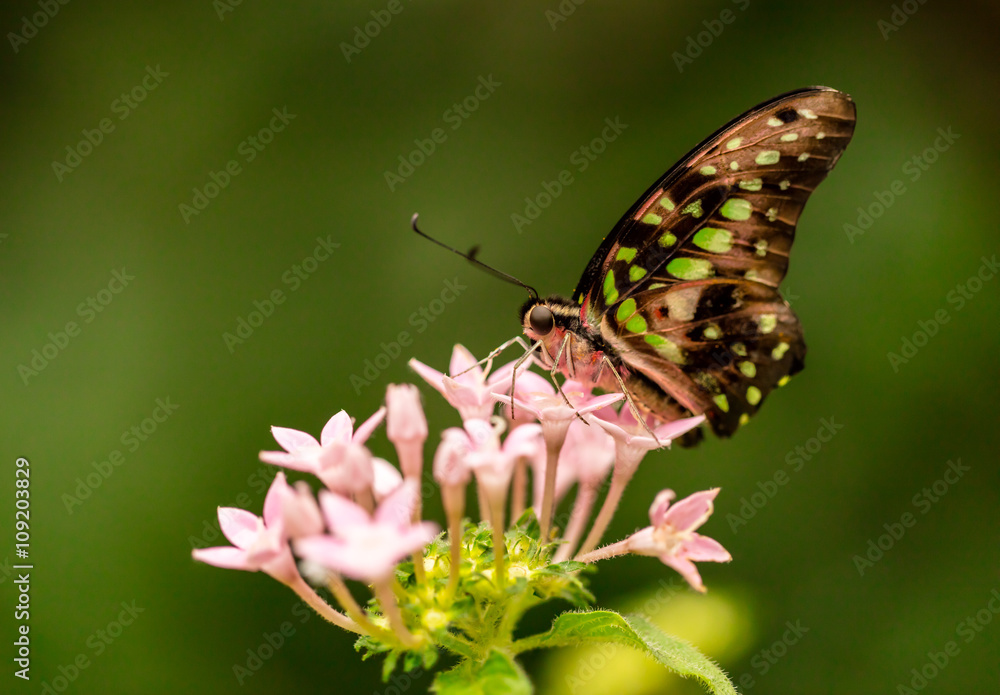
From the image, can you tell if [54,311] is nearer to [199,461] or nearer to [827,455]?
[199,461]

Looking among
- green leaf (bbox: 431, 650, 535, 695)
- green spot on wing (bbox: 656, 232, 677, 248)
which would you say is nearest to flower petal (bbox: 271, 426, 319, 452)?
green leaf (bbox: 431, 650, 535, 695)

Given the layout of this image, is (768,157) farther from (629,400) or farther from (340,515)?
(340,515)

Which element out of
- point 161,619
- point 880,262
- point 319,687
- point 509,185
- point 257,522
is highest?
point 880,262

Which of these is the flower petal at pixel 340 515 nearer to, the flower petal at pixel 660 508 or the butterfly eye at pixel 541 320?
the flower petal at pixel 660 508

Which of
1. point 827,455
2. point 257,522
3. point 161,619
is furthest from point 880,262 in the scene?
point 161,619

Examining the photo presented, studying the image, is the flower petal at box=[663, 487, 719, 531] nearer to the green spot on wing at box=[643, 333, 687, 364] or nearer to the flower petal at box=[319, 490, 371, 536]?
the green spot on wing at box=[643, 333, 687, 364]

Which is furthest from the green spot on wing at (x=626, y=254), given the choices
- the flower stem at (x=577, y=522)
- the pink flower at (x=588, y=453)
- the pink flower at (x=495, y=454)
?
the pink flower at (x=495, y=454)
